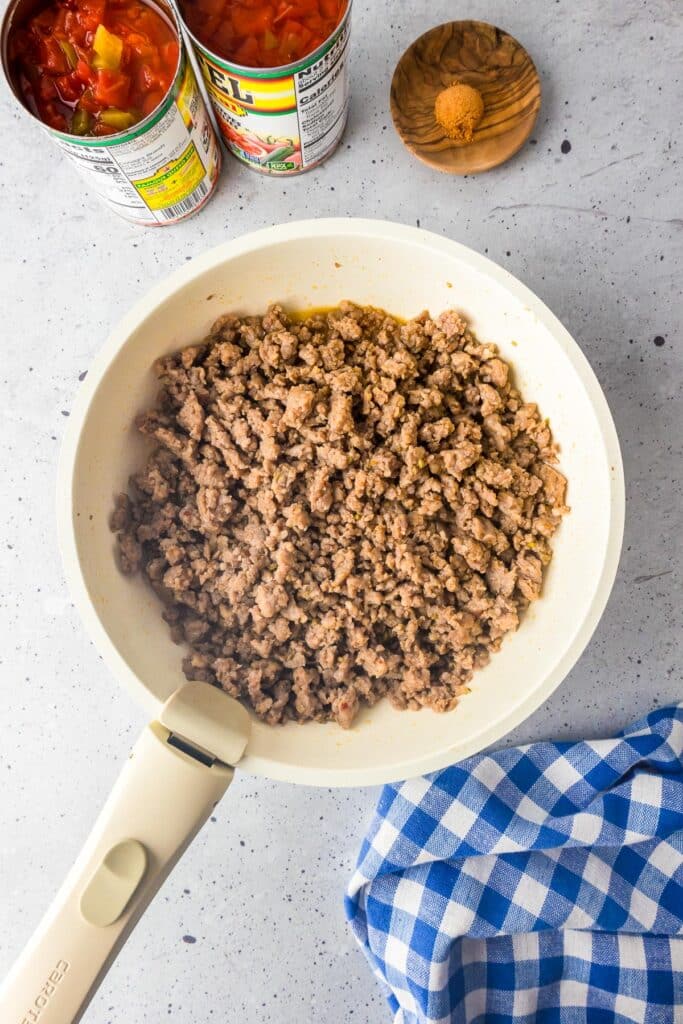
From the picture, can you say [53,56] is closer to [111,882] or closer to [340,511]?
[340,511]

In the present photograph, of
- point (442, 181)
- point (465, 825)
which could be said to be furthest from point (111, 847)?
point (442, 181)

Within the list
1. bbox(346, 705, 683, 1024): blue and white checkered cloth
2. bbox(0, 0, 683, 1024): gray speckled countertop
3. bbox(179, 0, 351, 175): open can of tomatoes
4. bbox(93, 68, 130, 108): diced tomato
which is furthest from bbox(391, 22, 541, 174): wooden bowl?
bbox(346, 705, 683, 1024): blue and white checkered cloth

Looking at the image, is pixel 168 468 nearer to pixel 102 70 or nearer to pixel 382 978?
pixel 102 70

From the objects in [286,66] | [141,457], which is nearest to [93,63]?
[286,66]

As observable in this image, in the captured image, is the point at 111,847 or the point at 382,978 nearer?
the point at 111,847

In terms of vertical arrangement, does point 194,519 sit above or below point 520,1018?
above

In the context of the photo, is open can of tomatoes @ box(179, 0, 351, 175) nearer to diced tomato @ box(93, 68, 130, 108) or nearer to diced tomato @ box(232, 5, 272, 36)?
diced tomato @ box(232, 5, 272, 36)

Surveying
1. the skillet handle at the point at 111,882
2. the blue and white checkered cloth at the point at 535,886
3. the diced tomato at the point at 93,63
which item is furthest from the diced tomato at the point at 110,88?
the blue and white checkered cloth at the point at 535,886
